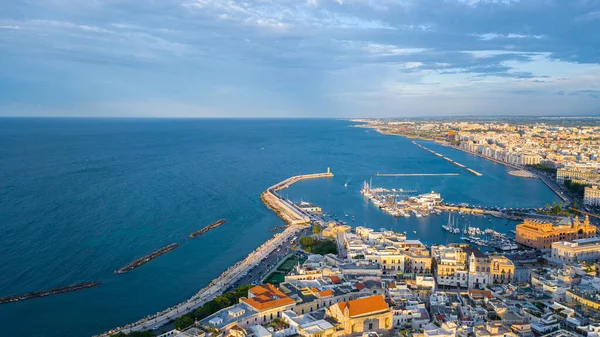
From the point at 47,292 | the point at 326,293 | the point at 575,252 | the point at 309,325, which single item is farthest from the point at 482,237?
the point at 47,292

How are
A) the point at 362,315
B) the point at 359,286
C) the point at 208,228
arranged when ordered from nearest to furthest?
the point at 362,315 < the point at 359,286 < the point at 208,228

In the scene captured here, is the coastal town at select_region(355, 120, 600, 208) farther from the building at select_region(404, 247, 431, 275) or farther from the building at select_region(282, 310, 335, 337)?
the building at select_region(282, 310, 335, 337)

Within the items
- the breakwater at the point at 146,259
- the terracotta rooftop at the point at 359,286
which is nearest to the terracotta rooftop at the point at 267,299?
the terracotta rooftop at the point at 359,286

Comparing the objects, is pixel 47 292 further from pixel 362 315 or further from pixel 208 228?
pixel 362 315

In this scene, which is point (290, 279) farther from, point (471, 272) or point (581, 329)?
point (581, 329)

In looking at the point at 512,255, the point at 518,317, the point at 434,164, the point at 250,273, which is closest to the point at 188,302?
the point at 250,273
